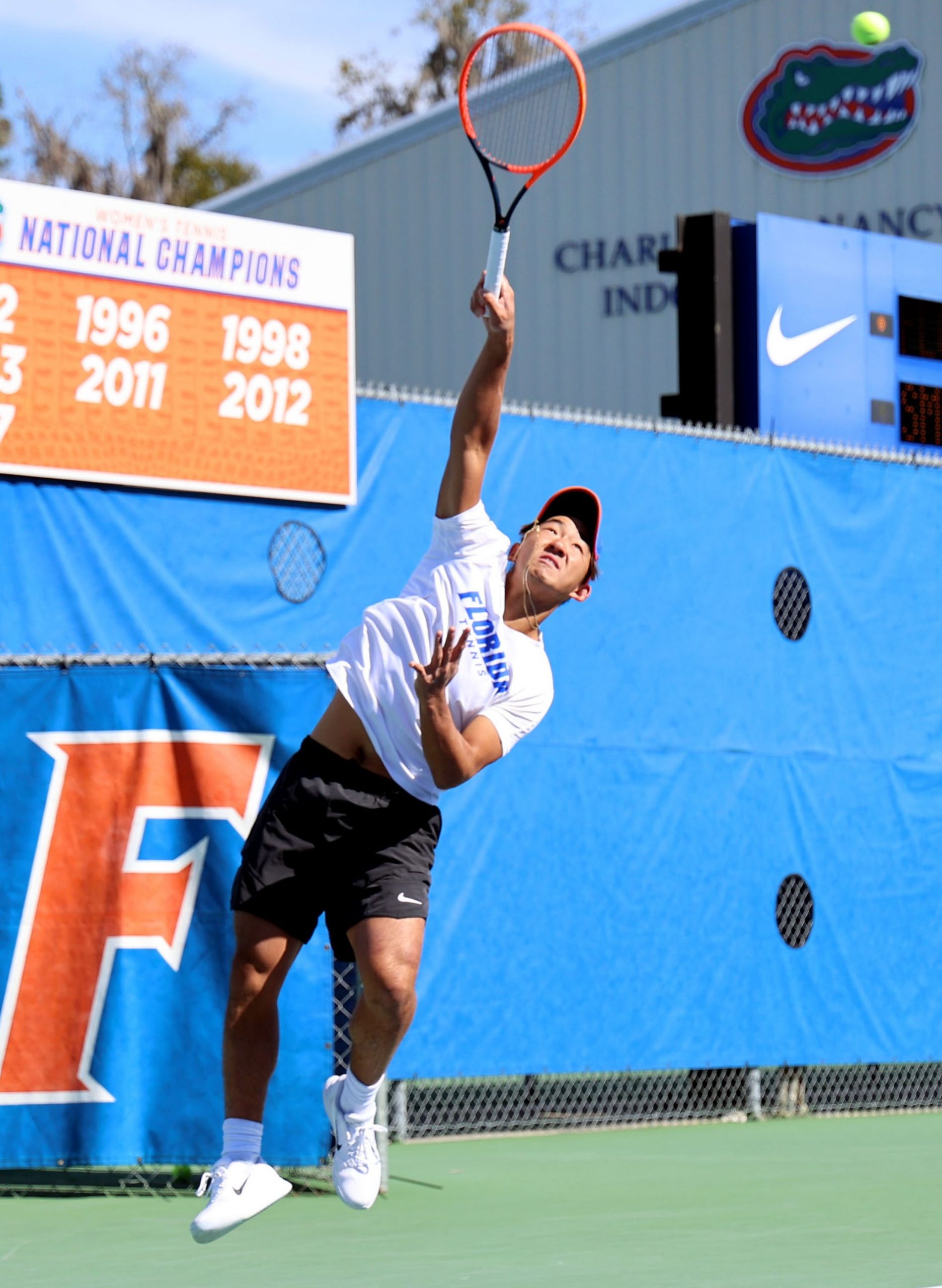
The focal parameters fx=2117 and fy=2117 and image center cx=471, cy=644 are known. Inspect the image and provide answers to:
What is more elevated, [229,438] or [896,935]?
[229,438]

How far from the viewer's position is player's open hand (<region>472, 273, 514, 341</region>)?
481 centimetres

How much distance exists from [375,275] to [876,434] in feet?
30.7

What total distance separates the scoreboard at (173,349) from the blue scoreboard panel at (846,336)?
9.73 ft

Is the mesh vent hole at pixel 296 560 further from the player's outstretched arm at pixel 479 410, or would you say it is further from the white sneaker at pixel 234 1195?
the white sneaker at pixel 234 1195

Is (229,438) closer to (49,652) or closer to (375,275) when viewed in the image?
(49,652)

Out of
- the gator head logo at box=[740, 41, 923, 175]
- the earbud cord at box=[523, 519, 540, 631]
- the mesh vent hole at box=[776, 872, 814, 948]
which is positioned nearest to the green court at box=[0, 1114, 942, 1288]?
the mesh vent hole at box=[776, 872, 814, 948]

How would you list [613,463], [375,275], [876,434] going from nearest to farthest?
[613,463]
[876,434]
[375,275]

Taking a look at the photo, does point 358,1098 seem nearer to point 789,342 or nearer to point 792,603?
point 792,603

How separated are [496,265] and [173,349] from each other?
475 cm

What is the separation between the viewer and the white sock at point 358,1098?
16.4 ft

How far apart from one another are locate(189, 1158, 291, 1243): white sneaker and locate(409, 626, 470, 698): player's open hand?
3.88ft

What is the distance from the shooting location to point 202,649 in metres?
9.08

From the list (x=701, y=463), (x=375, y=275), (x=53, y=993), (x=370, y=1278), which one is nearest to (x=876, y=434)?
(x=701, y=463)

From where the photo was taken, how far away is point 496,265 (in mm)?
4758
